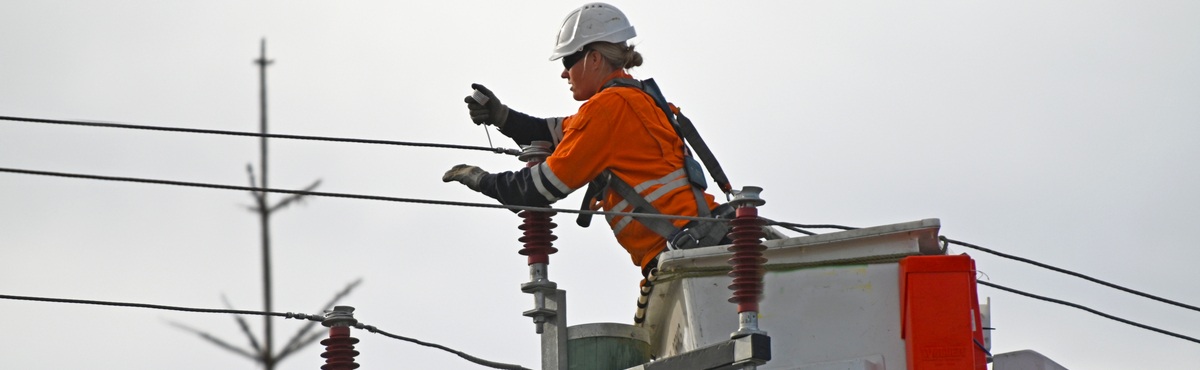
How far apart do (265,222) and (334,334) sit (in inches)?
344

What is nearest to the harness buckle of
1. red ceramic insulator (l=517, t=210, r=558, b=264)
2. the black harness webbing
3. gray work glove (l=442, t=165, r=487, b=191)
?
the black harness webbing

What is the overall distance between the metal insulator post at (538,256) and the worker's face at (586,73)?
4.27 ft

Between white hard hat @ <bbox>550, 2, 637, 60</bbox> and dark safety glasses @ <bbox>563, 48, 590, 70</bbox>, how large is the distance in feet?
0.08

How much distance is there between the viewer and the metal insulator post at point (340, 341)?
8531 millimetres

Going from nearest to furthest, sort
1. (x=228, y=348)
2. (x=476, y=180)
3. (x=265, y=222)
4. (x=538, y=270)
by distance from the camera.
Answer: (x=538, y=270) < (x=476, y=180) < (x=228, y=348) < (x=265, y=222)

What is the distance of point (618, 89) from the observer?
31.6 feet

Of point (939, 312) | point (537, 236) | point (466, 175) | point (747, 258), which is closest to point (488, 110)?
point (466, 175)

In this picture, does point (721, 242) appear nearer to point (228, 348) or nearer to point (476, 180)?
point (476, 180)

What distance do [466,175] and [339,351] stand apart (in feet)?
4.17

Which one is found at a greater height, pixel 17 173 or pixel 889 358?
pixel 17 173

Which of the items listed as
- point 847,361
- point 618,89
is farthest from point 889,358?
point 618,89

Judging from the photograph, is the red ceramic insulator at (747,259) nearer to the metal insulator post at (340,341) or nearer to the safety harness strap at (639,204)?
the safety harness strap at (639,204)

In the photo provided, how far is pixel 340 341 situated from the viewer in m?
8.57

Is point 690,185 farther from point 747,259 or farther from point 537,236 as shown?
point 747,259
